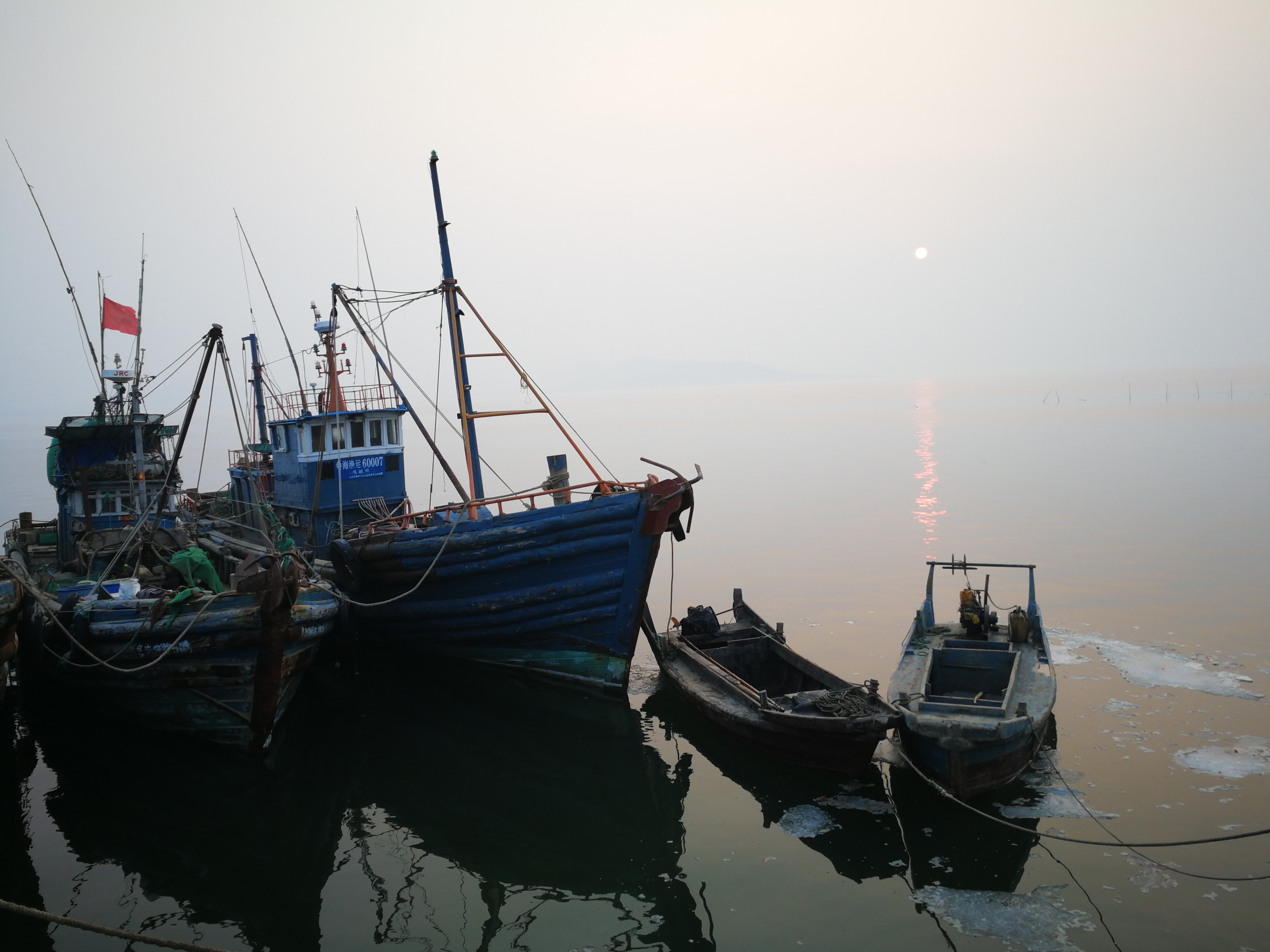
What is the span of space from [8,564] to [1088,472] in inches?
2120

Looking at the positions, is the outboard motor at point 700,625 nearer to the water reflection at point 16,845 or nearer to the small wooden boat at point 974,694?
the small wooden boat at point 974,694

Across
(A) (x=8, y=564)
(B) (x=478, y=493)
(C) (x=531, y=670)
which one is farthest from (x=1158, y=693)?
(A) (x=8, y=564)

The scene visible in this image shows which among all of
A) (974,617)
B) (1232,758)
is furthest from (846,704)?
(1232,758)

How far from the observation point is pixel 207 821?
10.7m

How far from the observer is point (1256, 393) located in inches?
5591

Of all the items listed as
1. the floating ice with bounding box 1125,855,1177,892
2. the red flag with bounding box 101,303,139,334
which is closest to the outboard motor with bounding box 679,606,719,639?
the floating ice with bounding box 1125,855,1177,892

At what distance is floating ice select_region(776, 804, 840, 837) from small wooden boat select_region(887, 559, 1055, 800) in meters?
1.41

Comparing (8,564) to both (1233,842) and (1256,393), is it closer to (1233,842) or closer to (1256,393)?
(1233,842)

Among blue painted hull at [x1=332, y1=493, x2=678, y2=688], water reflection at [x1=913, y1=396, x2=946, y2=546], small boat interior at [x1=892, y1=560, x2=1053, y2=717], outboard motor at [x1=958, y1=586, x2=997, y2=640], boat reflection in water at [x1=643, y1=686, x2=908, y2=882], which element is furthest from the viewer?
water reflection at [x1=913, y1=396, x2=946, y2=546]

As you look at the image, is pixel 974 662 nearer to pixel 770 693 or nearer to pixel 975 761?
pixel 975 761

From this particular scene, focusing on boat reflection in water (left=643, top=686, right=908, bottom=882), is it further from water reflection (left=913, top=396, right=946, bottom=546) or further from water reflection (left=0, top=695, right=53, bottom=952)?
water reflection (left=913, top=396, right=946, bottom=546)

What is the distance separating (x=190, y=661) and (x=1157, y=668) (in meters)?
17.5

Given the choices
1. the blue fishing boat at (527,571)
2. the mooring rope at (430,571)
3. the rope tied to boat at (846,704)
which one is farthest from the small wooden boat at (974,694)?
the mooring rope at (430,571)

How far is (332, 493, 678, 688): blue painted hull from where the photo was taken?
14211mm
